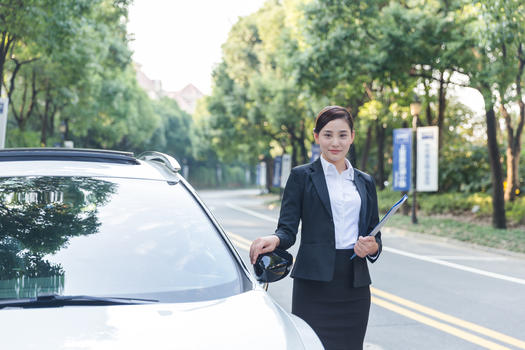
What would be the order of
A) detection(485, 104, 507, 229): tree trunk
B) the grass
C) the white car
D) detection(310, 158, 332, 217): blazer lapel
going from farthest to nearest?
detection(485, 104, 507, 229): tree trunk
the grass
detection(310, 158, 332, 217): blazer lapel
the white car

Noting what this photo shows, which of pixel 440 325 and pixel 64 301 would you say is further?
pixel 440 325

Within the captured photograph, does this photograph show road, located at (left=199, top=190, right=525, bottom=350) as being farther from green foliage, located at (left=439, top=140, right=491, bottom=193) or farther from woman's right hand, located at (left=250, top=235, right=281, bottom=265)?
green foliage, located at (left=439, top=140, right=491, bottom=193)

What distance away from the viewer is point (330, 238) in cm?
319

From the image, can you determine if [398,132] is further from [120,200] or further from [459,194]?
[120,200]

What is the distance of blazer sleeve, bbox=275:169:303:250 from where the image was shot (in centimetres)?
325

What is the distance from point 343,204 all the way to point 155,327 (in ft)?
4.44

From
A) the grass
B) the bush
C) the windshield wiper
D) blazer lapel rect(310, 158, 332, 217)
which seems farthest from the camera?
the bush

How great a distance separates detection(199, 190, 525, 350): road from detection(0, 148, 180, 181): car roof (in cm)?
315

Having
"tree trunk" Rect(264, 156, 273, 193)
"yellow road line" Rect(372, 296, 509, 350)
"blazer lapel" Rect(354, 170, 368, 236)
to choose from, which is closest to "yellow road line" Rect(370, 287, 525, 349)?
"yellow road line" Rect(372, 296, 509, 350)

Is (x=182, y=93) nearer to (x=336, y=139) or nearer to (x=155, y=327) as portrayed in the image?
(x=336, y=139)

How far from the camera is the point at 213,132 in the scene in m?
47.3

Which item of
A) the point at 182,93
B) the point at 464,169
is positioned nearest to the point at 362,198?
the point at 464,169

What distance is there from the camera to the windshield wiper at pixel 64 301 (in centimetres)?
237

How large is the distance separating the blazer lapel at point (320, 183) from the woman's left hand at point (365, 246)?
8.9 inches
